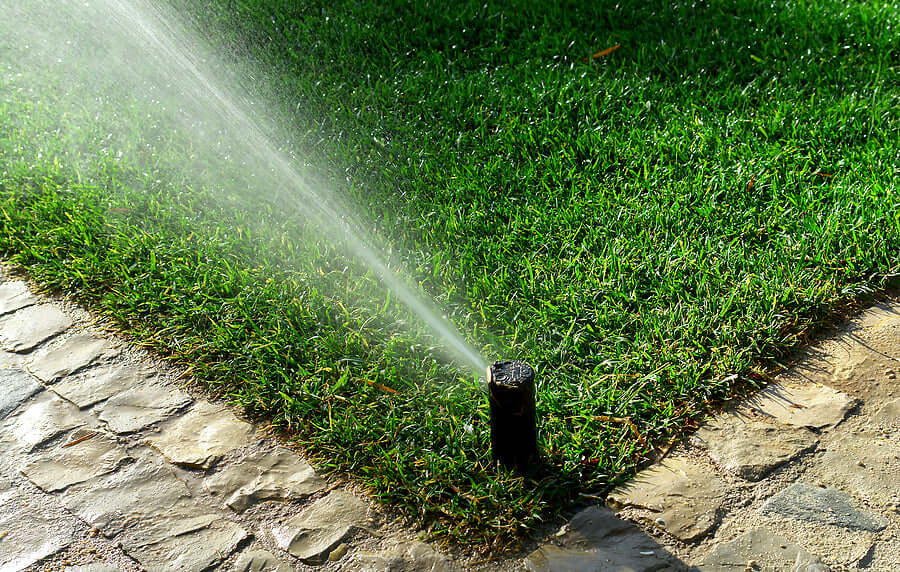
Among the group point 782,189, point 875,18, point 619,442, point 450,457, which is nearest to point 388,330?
point 450,457

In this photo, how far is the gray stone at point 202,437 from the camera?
2633 millimetres

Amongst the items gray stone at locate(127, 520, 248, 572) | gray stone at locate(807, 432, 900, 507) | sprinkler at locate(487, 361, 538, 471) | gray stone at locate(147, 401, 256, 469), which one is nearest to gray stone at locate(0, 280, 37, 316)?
gray stone at locate(147, 401, 256, 469)

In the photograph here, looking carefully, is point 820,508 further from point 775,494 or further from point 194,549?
point 194,549

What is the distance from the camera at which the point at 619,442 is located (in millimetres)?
2570

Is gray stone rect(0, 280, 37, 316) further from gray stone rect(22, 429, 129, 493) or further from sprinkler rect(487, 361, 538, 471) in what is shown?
sprinkler rect(487, 361, 538, 471)

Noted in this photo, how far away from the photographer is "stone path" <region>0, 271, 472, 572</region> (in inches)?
90.4

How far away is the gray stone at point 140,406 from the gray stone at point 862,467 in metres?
2.09

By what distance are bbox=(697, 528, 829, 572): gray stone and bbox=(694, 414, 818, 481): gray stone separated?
0.24m

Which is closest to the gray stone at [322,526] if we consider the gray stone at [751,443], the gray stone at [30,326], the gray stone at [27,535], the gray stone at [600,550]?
the gray stone at [600,550]

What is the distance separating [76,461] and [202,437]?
397 mm

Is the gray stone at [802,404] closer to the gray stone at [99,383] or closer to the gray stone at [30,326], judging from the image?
the gray stone at [99,383]

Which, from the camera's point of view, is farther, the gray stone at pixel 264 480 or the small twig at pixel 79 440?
the small twig at pixel 79 440

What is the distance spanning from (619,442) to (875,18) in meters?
3.86

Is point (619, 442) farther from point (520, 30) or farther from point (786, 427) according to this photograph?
point (520, 30)
